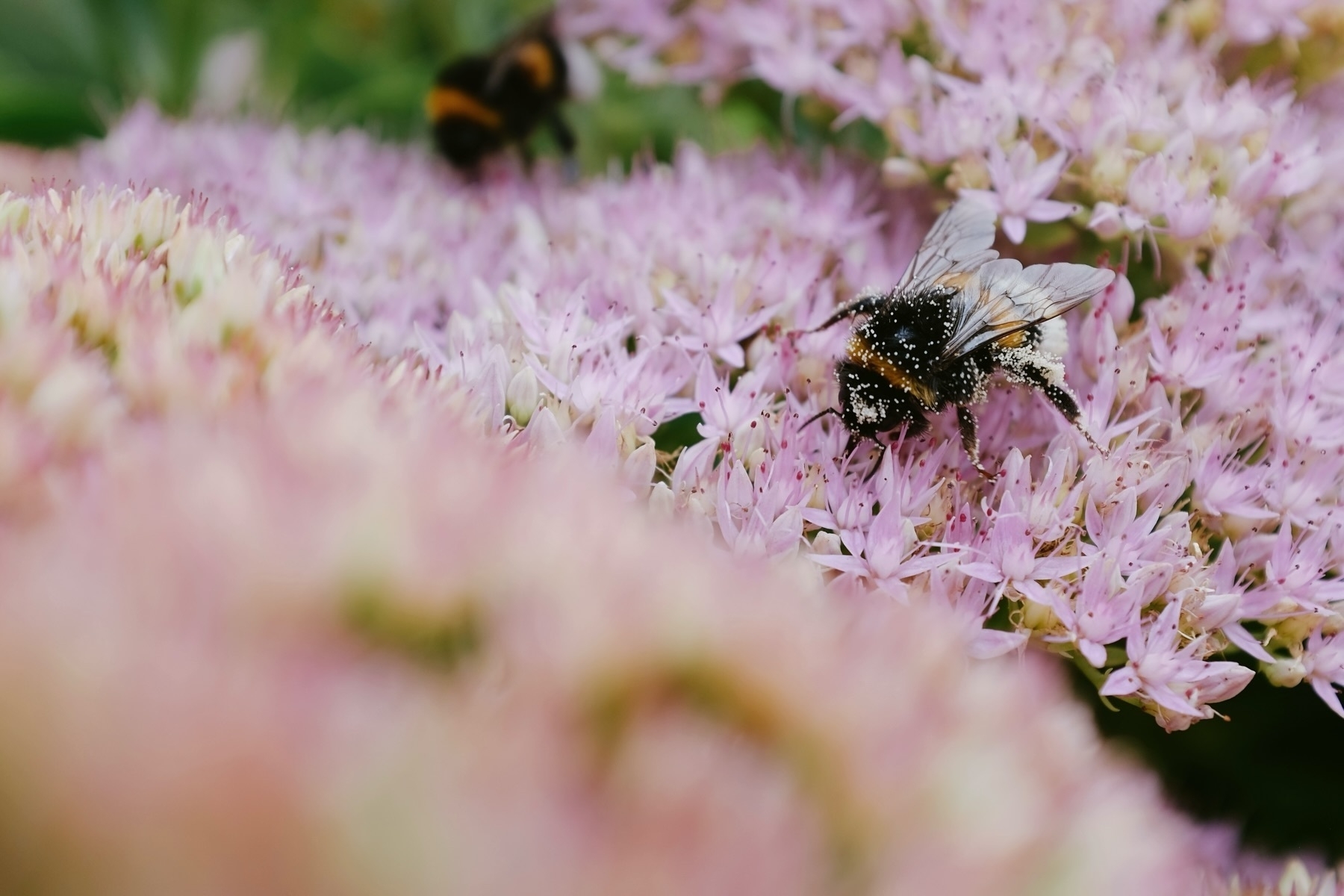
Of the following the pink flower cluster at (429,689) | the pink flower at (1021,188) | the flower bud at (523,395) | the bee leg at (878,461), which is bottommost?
the bee leg at (878,461)

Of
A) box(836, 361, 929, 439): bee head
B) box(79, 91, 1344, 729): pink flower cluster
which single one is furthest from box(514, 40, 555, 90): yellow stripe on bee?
box(836, 361, 929, 439): bee head

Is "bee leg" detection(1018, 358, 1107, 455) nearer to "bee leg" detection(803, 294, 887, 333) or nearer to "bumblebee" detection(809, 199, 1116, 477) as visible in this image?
"bumblebee" detection(809, 199, 1116, 477)

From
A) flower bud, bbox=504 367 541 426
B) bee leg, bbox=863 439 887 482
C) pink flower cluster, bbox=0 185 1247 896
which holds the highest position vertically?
pink flower cluster, bbox=0 185 1247 896

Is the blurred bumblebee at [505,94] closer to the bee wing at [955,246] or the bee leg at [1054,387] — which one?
the bee wing at [955,246]

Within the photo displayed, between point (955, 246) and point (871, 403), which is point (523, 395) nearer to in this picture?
point (871, 403)

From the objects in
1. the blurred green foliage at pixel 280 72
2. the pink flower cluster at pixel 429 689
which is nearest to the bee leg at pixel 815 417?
the pink flower cluster at pixel 429 689

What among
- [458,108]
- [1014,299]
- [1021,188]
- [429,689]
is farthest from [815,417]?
A: [458,108]
